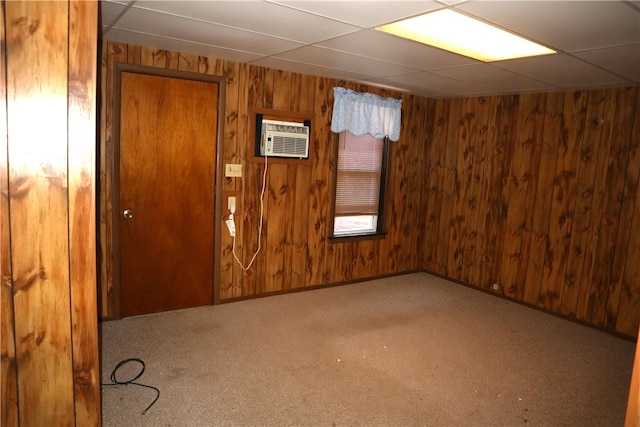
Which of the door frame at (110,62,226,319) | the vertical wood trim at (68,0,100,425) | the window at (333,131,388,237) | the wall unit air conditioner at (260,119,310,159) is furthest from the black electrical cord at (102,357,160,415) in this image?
the window at (333,131,388,237)

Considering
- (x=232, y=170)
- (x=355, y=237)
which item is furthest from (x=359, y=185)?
(x=232, y=170)

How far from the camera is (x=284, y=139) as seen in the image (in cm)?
411

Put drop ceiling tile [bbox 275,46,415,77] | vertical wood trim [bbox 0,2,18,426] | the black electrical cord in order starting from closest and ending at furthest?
vertical wood trim [bbox 0,2,18,426], the black electrical cord, drop ceiling tile [bbox 275,46,415,77]

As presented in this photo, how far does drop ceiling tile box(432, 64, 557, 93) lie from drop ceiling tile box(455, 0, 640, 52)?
915 mm

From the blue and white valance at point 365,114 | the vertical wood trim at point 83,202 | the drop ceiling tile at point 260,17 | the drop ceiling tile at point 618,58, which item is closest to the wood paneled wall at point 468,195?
the blue and white valance at point 365,114

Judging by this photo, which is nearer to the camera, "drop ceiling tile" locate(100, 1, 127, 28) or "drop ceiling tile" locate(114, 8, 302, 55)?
"drop ceiling tile" locate(100, 1, 127, 28)

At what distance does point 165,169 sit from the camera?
3584 mm

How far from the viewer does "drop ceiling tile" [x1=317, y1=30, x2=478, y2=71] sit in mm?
2791

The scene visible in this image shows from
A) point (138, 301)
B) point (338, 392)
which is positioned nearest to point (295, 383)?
point (338, 392)

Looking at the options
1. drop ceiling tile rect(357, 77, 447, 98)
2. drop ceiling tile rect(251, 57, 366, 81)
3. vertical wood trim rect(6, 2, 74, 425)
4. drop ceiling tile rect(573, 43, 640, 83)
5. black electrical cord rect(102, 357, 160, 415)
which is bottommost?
black electrical cord rect(102, 357, 160, 415)

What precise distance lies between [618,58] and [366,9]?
Answer: 6.20ft

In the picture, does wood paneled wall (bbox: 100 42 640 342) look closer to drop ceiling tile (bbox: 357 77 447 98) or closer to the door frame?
the door frame

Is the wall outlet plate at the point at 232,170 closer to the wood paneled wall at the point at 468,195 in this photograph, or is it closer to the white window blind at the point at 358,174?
the wood paneled wall at the point at 468,195

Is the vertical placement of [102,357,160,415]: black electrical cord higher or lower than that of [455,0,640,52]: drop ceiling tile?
lower
